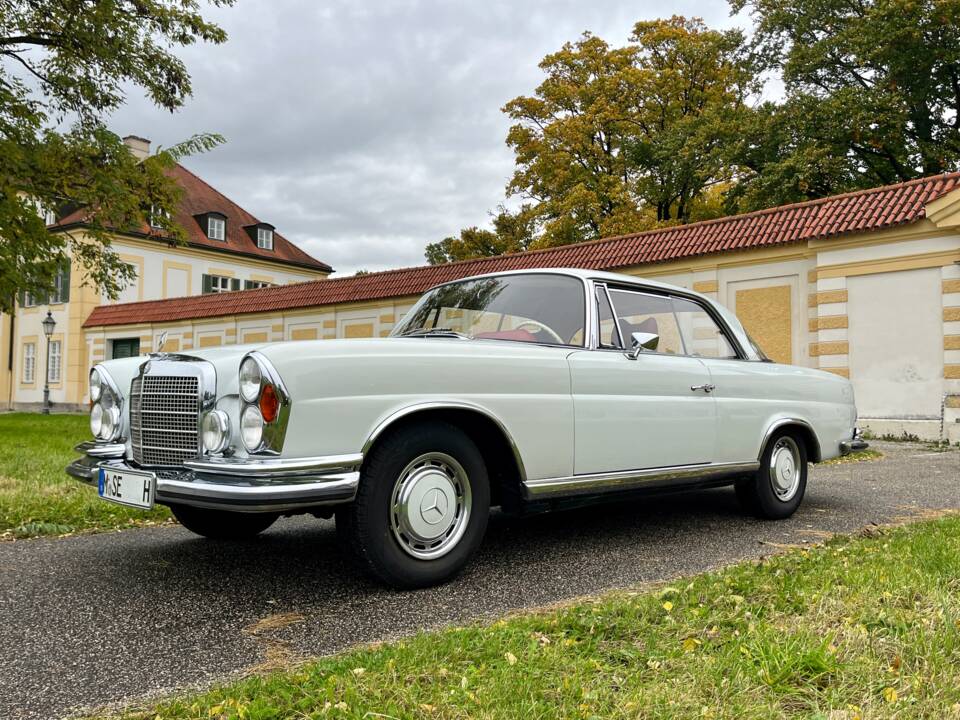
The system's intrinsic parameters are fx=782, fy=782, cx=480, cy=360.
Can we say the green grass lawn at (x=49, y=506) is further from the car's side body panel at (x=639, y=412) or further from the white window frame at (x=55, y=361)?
the white window frame at (x=55, y=361)

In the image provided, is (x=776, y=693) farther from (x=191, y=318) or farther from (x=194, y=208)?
(x=194, y=208)

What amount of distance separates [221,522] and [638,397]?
2626 mm

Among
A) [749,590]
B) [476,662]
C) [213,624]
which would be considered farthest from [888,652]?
[213,624]

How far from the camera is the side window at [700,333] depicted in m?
5.26

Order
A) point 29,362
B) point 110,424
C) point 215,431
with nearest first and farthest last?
point 215,431, point 110,424, point 29,362

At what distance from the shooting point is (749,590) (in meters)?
3.42

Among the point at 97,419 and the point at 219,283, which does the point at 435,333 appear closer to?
the point at 97,419

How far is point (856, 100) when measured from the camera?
23.5 metres

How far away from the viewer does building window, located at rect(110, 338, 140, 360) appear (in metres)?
31.3

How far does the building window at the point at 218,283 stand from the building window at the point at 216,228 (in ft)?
6.78

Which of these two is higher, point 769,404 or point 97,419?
point 769,404

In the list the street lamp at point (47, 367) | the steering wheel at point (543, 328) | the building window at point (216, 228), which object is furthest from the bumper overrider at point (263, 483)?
the building window at point (216, 228)

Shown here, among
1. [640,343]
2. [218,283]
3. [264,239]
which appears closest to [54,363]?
[218,283]

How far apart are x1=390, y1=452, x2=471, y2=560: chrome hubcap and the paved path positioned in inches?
8.7
